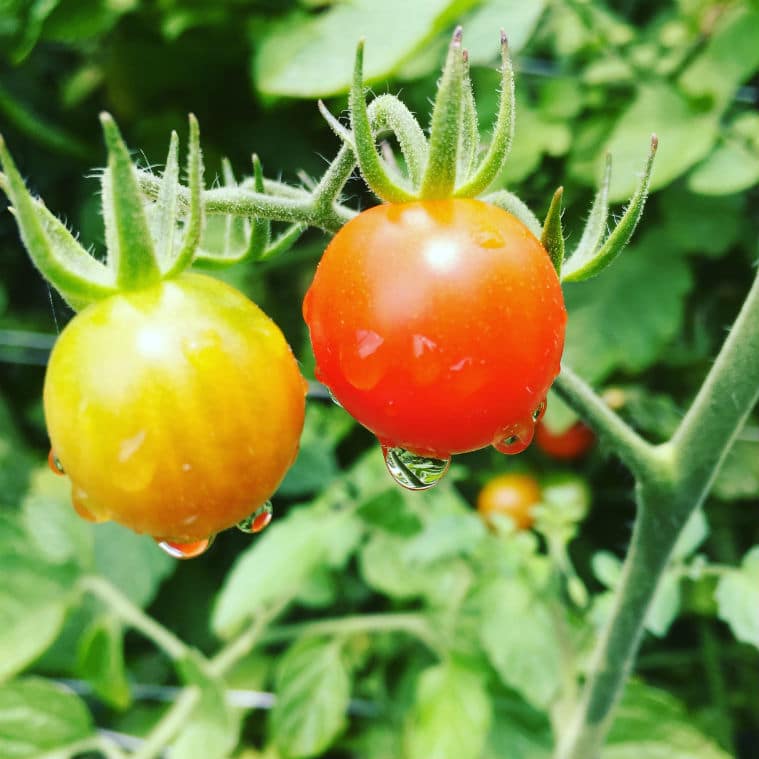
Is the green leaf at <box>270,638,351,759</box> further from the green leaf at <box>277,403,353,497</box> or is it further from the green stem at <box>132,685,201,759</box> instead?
the green leaf at <box>277,403,353,497</box>

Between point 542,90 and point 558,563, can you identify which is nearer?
point 558,563

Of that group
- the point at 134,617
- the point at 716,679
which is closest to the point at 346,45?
the point at 134,617

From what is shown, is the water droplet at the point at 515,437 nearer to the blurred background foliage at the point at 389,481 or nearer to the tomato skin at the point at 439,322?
the tomato skin at the point at 439,322

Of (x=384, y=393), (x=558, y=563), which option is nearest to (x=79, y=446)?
(x=384, y=393)

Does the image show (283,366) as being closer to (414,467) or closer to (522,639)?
(414,467)

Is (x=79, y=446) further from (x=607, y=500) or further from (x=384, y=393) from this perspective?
(x=607, y=500)

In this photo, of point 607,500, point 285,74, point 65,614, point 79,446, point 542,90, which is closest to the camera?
point 79,446
